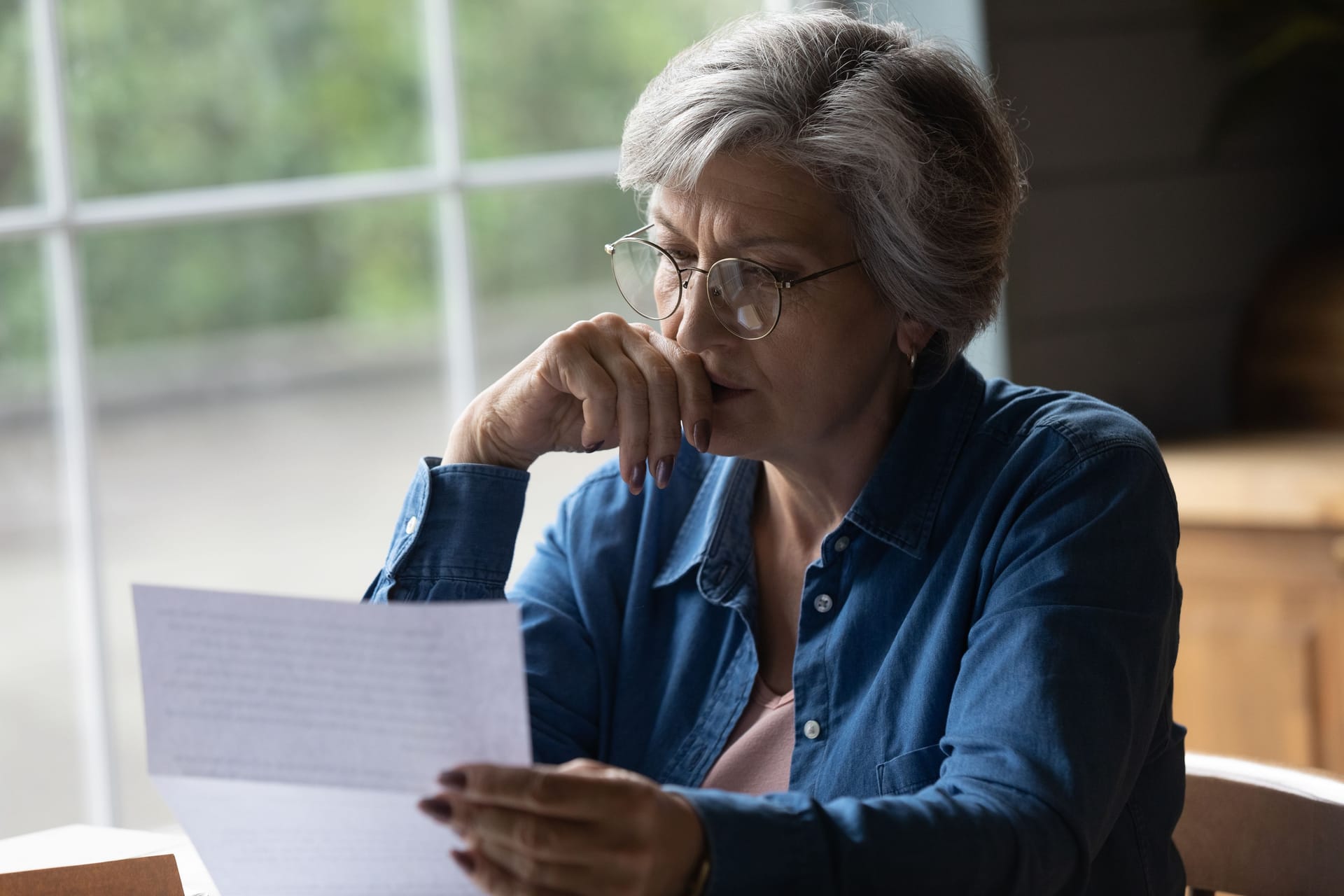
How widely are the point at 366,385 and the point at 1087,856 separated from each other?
2.72m

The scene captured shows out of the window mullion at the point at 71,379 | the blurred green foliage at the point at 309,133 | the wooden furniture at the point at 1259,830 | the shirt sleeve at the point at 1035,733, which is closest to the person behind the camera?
the shirt sleeve at the point at 1035,733

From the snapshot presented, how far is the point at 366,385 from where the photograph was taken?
11.4ft

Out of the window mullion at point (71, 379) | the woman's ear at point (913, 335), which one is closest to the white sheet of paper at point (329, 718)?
the woman's ear at point (913, 335)

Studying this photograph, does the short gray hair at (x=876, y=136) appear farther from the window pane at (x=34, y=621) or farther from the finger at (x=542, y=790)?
the window pane at (x=34, y=621)

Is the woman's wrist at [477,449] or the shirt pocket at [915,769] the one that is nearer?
the shirt pocket at [915,769]

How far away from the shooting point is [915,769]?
121cm

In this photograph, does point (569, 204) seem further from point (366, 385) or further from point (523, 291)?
point (366, 385)

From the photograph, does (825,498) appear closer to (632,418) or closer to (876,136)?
(632,418)

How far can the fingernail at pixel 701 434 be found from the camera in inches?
50.2

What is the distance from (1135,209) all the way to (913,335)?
1426 millimetres

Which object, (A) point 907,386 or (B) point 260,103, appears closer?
(A) point 907,386

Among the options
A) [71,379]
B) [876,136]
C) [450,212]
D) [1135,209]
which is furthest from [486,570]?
[1135,209]

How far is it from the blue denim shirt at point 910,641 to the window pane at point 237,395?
1.01 meters

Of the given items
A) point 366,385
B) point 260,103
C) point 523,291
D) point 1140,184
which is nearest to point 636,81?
point 523,291
